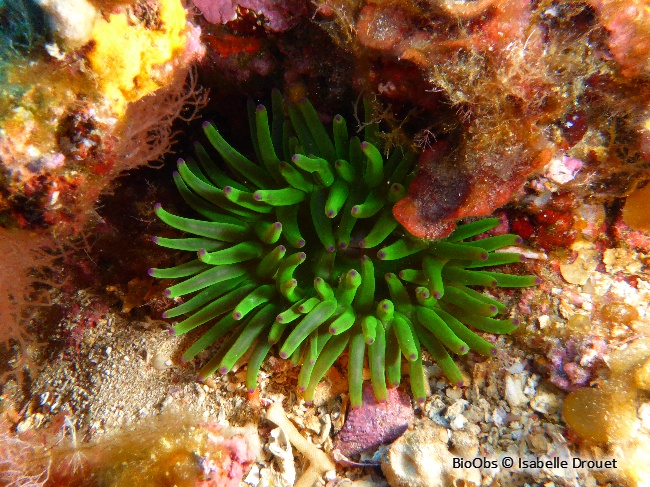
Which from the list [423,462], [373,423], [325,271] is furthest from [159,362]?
[423,462]

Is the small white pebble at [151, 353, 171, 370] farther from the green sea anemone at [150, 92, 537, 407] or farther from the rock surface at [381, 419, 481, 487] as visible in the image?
the rock surface at [381, 419, 481, 487]

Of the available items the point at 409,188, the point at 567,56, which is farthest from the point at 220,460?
the point at 567,56

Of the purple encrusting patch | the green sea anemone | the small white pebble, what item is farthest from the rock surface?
the small white pebble

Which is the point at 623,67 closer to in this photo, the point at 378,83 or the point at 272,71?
the point at 378,83

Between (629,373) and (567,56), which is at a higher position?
(567,56)

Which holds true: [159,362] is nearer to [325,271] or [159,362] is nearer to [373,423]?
[325,271]

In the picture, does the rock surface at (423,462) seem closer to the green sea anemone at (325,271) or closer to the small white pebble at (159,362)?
the green sea anemone at (325,271)
